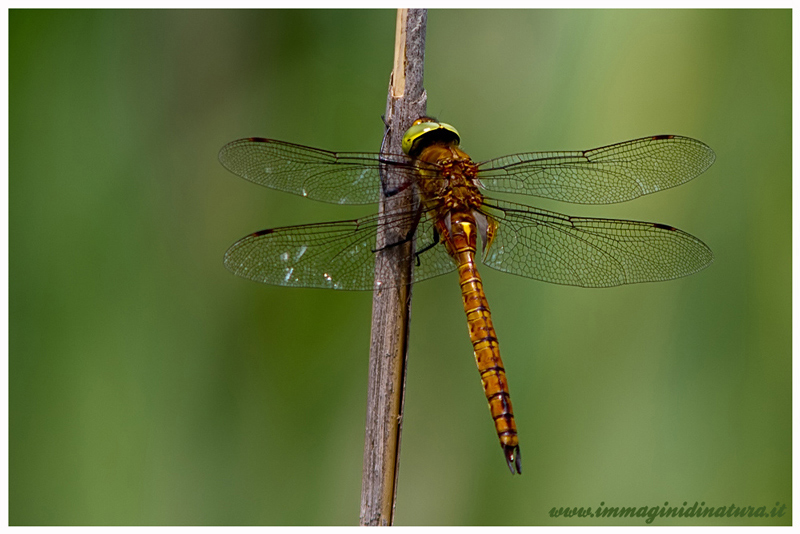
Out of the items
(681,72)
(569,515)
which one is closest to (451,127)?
(681,72)

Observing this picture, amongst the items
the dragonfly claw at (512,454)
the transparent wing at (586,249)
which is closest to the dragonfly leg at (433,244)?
the transparent wing at (586,249)

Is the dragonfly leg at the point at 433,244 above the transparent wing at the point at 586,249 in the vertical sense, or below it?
above

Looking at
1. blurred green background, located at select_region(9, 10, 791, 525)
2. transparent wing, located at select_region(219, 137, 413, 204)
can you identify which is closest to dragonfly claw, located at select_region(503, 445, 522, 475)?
blurred green background, located at select_region(9, 10, 791, 525)

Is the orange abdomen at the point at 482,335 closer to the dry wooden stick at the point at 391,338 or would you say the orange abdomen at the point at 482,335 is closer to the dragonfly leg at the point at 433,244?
the dragonfly leg at the point at 433,244

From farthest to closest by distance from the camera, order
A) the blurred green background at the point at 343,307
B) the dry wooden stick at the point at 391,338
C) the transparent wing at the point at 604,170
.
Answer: the transparent wing at the point at 604,170 < the blurred green background at the point at 343,307 < the dry wooden stick at the point at 391,338

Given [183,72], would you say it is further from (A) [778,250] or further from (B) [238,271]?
(A) [778,250]

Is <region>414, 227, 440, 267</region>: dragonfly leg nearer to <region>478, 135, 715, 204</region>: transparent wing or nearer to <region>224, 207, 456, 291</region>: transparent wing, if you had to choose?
<region>224, 207, 456, 291</region>: transparent wing

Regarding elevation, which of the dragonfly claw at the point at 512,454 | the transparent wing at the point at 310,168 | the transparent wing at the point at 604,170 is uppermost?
the transparent wing at the point at 310,168
